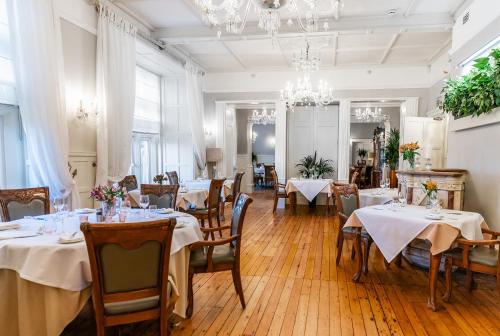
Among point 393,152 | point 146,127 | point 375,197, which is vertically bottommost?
point 375,197

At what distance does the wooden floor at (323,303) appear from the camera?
261 centimetres

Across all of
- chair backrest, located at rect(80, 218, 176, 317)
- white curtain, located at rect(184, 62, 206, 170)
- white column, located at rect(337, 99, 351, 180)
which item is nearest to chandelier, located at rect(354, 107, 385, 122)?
white column, located at rect(337, 99, 351, 180)

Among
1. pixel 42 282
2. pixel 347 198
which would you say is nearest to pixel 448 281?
pixel 347 198

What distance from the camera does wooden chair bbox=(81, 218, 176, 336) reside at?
182 cm

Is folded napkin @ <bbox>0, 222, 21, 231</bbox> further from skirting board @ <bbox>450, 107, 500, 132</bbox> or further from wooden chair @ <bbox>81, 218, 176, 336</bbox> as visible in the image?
skirting board @ <bbox>450, 107, 500, 132</bbox>

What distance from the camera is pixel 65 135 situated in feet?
13.5

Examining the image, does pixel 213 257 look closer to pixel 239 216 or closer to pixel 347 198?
pixel 239 216

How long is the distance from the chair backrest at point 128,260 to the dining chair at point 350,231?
2.45m

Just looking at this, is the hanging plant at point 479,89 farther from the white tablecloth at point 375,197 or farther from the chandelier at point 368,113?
the chandelier at point 368,113

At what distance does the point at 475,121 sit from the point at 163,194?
4.10 meters

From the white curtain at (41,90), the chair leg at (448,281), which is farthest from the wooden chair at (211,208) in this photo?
the chair leg at (448,281)

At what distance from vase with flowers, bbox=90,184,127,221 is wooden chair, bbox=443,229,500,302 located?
3.06 metres

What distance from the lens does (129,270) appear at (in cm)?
191

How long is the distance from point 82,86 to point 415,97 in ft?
25.3
